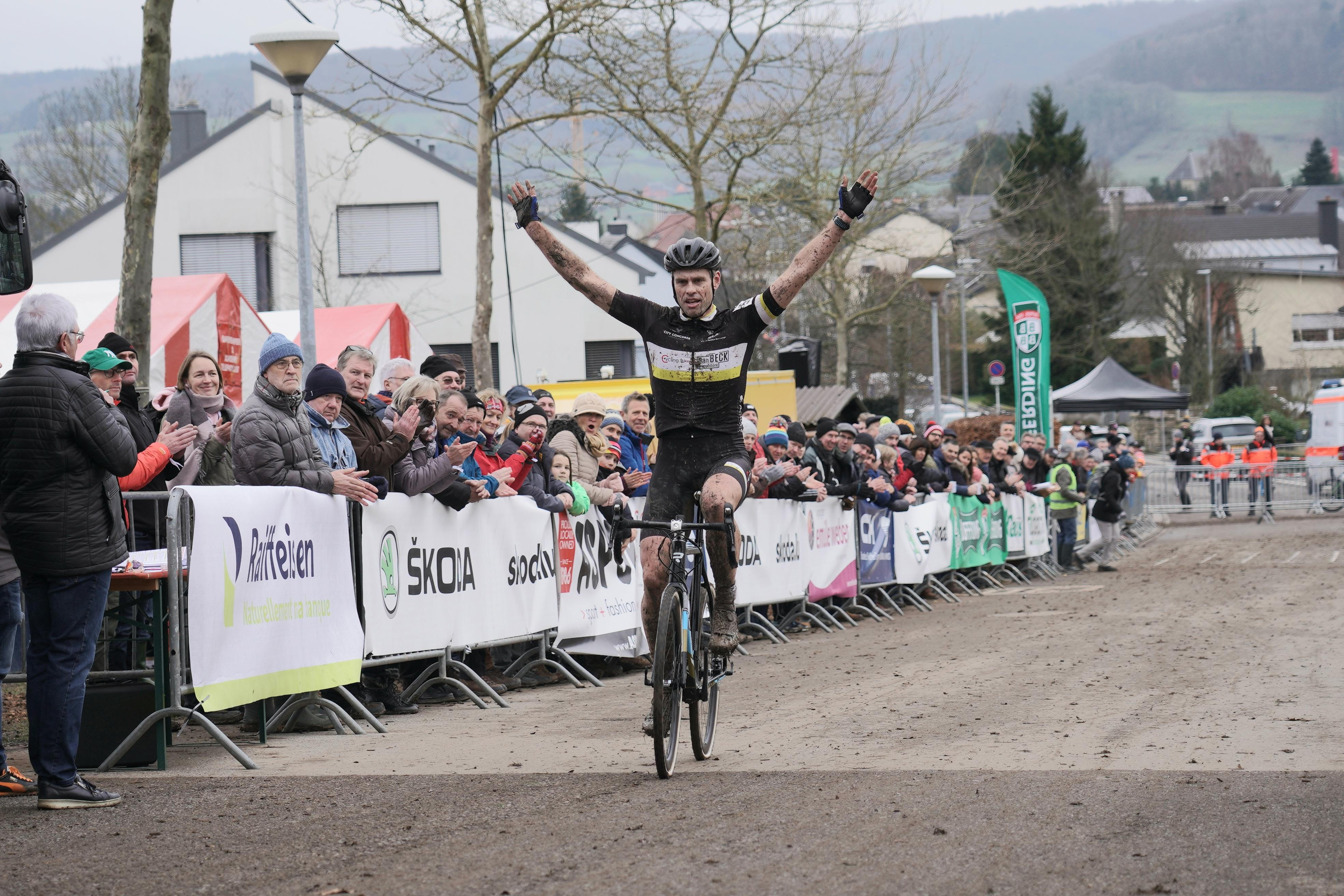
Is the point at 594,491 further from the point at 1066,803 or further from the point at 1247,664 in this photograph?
the point at 1066,803

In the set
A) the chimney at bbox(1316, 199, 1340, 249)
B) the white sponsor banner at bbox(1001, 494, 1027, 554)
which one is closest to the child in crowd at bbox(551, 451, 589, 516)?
the white sponsor banner at bbox(1001, 494, 1027, 554)

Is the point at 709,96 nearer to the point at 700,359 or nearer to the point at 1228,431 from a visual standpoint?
the point at 700,359

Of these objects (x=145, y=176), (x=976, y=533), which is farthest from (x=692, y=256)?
(x=976, y=533)

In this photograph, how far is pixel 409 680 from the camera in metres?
10.5

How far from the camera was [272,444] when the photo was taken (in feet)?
28.0

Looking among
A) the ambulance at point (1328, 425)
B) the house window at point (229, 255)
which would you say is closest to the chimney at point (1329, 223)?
the ambulance at point (1328, 425)

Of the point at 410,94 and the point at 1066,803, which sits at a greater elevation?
the point at 410,94

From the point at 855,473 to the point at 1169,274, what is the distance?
62.3 metres

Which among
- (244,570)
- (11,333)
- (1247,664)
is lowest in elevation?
(1247,664)

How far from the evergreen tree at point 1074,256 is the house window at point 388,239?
117 ft

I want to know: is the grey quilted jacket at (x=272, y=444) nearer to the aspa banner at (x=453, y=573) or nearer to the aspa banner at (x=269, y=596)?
the aspa banner at (x=269, y=596)

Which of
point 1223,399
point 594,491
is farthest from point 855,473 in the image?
point 1223,399

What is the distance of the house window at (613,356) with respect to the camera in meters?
41.2

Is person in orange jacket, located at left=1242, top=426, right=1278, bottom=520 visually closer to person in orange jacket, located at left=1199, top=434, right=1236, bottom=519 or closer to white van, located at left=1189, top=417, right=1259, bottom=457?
person in orange jacket, located at left=1199, top=434, right=1236, bottom=519
